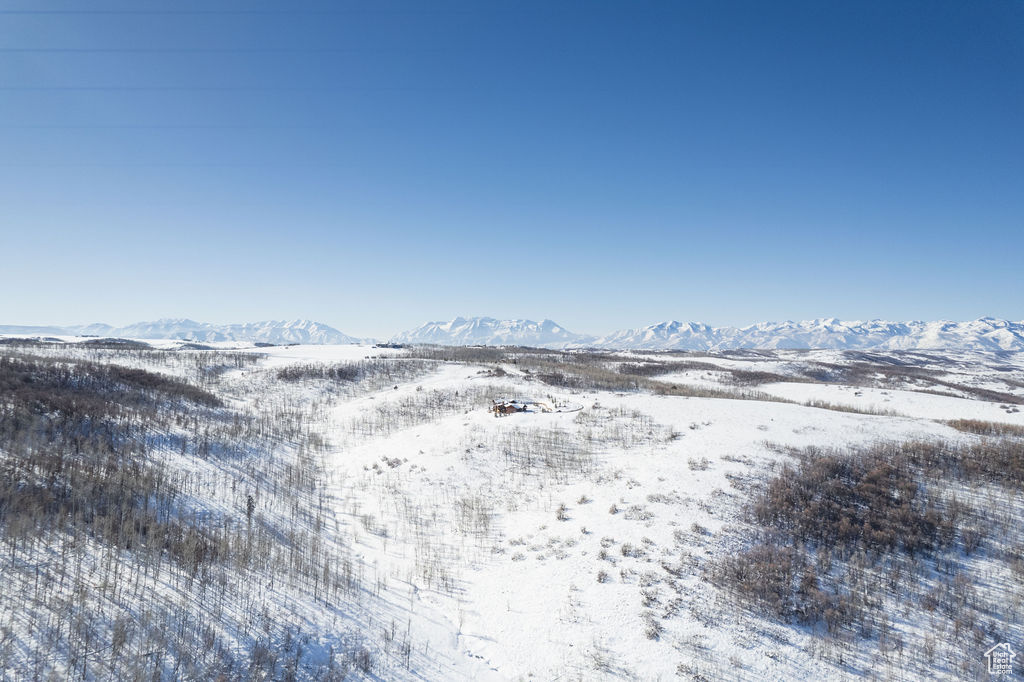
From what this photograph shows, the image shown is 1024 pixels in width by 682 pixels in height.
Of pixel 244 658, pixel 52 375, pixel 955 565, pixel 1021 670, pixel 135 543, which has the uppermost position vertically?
pixel 52 375

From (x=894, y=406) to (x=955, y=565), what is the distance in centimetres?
3240

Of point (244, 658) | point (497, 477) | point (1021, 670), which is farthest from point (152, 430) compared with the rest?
point (1021, 670)

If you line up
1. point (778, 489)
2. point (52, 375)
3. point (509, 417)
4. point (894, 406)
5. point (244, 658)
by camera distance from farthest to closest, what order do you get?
point (894, 406)
point (509, 417)
point (52, 375)
point (778, 489)
point (244, 658)

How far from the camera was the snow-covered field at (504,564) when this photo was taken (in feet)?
21.1

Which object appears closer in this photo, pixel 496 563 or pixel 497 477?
pixel 496 563

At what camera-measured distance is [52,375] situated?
70.6 ft

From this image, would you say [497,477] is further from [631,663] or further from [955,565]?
[955,565]

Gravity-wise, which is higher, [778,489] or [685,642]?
[778,489]

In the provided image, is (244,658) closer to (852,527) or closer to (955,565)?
(852,527)

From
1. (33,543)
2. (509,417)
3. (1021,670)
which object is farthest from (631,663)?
(509,417)

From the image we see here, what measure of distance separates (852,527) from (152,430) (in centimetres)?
2326

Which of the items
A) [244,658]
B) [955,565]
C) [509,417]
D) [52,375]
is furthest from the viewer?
[509,417]

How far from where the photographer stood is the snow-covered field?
6.45m

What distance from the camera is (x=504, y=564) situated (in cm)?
1041
